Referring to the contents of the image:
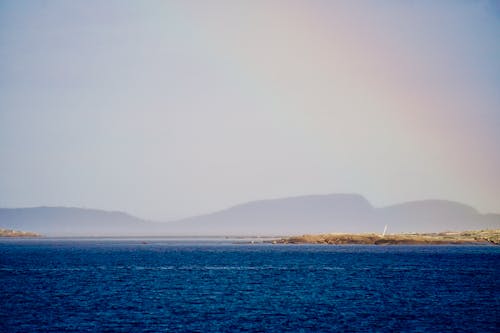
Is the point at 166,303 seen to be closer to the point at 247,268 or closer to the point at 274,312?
the point at 274,312

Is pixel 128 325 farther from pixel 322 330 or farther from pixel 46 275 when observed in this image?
pixel 46 275

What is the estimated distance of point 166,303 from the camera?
69625mm

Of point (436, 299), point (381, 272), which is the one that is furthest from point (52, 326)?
point (381, 272)

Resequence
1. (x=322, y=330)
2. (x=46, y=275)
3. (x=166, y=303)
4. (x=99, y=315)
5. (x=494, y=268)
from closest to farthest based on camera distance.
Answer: (x=322, y=330), (x=99, y=315), (x=166, y=303), (x=46, y=275), (x=494, y=268)

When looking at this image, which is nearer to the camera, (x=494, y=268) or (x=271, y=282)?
(x=271, y=282)

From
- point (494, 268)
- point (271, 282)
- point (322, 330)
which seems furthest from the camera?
point (494, 268)

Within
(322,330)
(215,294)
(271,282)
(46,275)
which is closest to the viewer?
(322,330)

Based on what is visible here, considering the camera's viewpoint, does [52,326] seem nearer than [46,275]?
Yes

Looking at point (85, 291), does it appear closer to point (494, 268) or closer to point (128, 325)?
point (128, 325)

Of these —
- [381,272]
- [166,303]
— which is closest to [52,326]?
[166,303]

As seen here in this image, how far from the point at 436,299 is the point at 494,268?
50.4m

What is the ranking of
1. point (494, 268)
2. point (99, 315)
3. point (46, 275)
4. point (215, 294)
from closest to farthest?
point (99, 315) → point (215, 294) → point (46, 275) → point (494, 268)

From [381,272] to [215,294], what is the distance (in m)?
41.0

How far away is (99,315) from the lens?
6100cm
